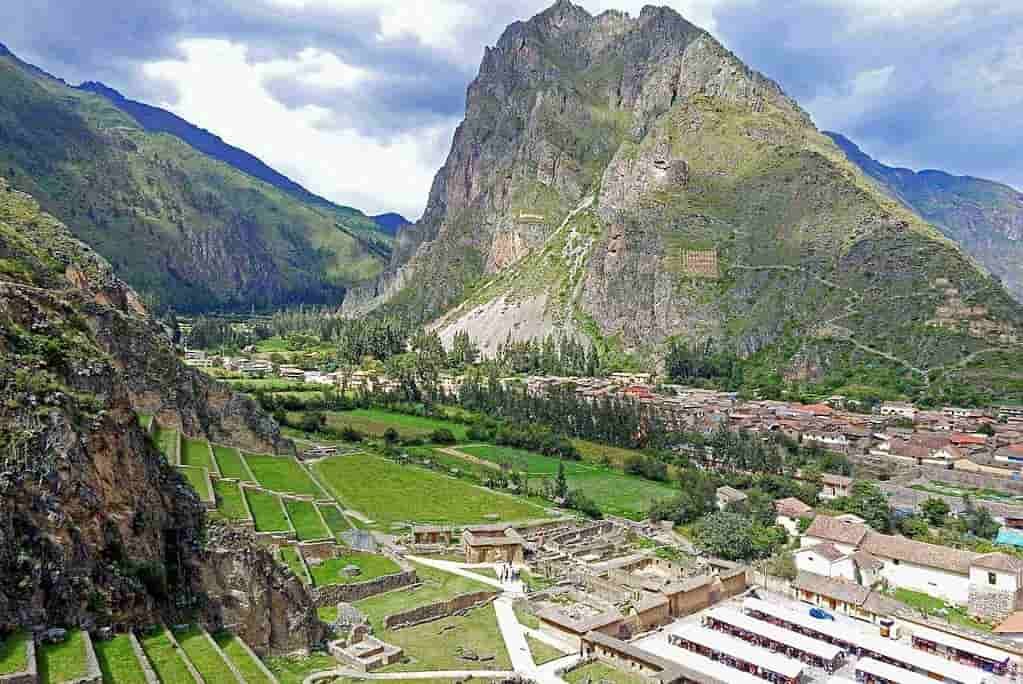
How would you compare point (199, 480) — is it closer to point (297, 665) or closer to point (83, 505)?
point (297, 665)

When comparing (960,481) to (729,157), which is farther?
(729,157)

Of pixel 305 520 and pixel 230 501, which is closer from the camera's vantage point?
pixel 230 501

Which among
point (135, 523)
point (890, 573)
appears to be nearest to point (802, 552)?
point (890, 573)

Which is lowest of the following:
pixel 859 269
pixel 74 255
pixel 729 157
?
pixel 74 255

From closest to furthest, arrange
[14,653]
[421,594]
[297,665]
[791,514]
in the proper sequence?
[14,653] → [297,665] → [421,594] → [791,514]

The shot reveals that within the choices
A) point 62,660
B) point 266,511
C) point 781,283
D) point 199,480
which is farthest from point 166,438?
point 781,283

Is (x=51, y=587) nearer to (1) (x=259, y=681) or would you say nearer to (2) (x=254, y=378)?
(1) (x=259, y=681)

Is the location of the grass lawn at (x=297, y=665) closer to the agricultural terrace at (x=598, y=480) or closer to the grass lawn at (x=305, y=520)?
the grass lawn at (x=305, y=520)
